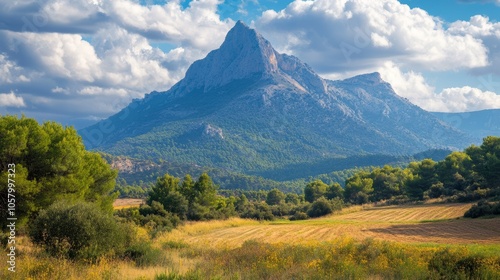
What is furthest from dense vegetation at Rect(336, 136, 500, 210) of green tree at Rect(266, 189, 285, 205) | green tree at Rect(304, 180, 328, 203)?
green tree at Rect(266, 189, 285, 205)

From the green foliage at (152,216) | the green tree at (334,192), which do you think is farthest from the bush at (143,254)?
the green tree at (334,192)

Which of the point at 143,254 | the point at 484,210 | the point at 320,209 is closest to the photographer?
the point at 143,254

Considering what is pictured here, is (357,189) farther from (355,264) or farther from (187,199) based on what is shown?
(355,264)

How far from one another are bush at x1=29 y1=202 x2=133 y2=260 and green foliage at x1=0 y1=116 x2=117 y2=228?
900cm

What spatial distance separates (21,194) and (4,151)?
2.57 metres

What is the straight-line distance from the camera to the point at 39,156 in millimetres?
24859

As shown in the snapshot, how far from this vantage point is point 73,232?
14.6 meters

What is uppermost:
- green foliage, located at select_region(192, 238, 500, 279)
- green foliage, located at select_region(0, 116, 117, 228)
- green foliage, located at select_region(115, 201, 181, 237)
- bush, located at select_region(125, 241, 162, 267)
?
green foliage, located at select_region(0, 116, 117, 228)

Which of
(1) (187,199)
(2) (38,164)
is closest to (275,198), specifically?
(1) (187,199)

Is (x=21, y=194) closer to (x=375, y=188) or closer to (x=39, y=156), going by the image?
(x=39, y=156)

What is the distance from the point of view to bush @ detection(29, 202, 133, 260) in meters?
14.3

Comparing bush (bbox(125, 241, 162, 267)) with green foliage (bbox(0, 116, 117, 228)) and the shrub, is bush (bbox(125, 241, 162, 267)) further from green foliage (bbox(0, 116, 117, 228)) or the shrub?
the shrub

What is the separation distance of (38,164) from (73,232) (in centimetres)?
1233

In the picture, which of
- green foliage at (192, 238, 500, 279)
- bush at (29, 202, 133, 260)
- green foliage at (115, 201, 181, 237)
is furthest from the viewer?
green foliage at (115, 201, 181, 237)
